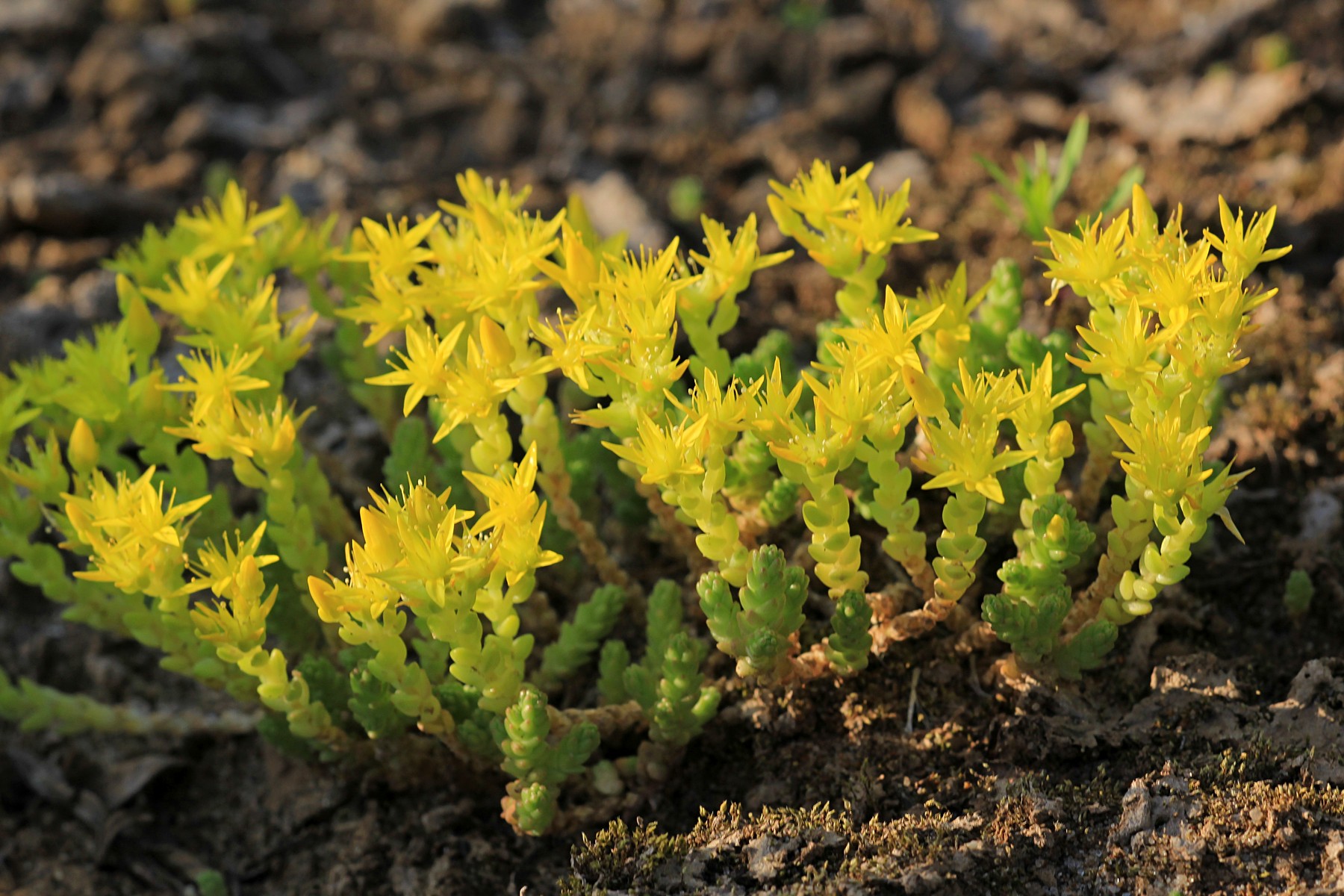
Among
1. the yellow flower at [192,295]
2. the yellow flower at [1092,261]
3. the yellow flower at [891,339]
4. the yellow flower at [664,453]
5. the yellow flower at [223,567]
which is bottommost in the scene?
the yellow flower at [223,567]

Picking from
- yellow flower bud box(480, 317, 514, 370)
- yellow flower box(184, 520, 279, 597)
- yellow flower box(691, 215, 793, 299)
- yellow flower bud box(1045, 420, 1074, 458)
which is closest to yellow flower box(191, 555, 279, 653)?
yellow flower box(184, 520, 279, 597)

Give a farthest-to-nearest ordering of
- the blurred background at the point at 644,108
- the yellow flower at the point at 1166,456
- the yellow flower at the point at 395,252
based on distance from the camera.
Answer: the blurred background at the point at 644,108
the yellow flower at the point at 395,252
the yellow flower at the point at 1166,456

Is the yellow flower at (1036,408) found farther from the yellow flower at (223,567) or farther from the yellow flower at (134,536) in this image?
the yellow flower at (134,536)

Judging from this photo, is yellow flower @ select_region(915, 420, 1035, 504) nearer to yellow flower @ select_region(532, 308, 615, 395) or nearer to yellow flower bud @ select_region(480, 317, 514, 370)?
yellow flower @ select_region(532, 308, 615, 395)

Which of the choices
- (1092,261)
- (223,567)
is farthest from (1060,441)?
(223,567)

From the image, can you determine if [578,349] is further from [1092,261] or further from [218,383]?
[1092,261]

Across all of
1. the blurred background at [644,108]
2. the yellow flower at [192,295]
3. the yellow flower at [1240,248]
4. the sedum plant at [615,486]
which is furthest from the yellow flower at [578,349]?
the blurred background at [644,108]
